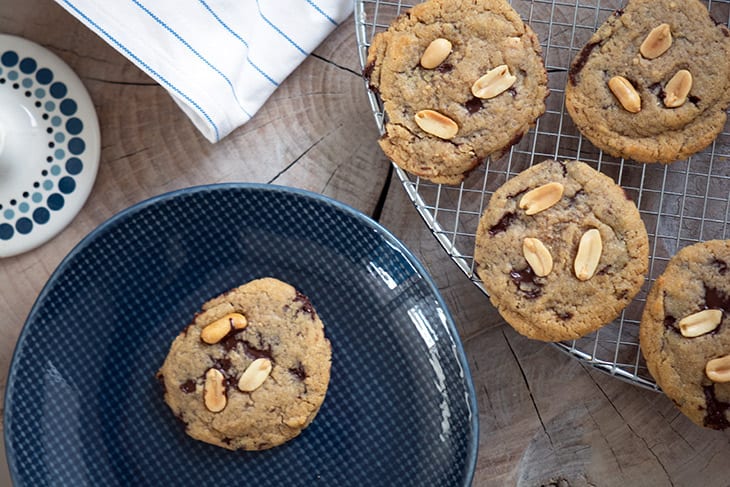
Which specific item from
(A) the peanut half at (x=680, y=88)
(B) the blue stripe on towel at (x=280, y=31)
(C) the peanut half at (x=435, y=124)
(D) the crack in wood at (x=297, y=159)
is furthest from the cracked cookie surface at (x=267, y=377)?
(A) the peanut half at (x=680, y=88)

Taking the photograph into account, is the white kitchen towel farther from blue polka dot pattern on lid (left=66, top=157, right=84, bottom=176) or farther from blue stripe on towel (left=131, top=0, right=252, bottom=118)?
blue polka dot pattern on lid (left=66, top=157, right=84, bottom=176)

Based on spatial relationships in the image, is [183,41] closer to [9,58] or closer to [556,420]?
[9,58]

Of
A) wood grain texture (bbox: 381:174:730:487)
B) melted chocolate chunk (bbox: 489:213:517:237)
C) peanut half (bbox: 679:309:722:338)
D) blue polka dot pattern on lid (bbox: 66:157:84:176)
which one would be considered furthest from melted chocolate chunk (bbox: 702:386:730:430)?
blue polka dot pattern on lid (bbox: 66:157:84:176)

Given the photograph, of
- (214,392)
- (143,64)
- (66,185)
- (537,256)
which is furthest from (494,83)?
(66,185)

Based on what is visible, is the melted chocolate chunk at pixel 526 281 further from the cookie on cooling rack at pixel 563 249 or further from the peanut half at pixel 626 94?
the peanut half at pixel 626 94

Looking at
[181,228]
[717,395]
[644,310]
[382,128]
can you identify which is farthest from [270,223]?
[717,395]

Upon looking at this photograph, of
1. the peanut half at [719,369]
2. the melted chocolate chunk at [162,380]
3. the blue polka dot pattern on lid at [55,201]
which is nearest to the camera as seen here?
the peanut half at [719,369]
